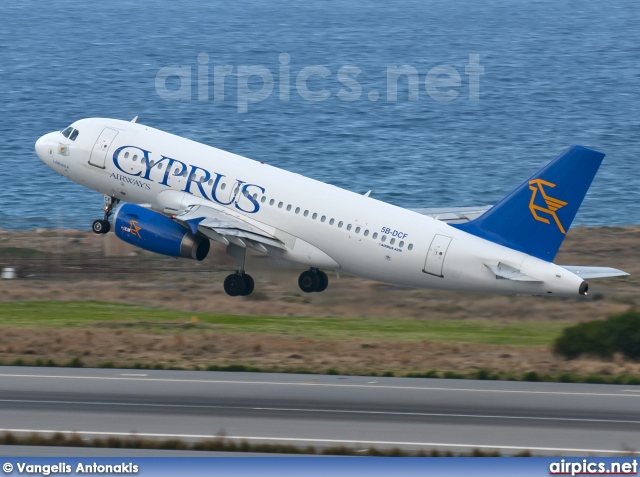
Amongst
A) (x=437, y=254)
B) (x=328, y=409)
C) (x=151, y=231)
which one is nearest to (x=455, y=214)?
(x=437, y=254)

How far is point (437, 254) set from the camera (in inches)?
1836

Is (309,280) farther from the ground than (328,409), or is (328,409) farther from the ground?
(309,280)

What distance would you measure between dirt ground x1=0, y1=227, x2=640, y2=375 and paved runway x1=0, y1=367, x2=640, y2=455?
3.43 meters

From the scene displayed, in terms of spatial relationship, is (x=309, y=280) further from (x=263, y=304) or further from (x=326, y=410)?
(x=326, y=410)

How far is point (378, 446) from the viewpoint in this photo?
31.6 m

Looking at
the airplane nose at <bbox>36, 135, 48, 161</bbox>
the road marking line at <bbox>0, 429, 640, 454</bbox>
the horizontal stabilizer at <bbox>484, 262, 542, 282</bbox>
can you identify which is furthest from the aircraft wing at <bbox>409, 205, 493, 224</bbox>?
the road marking line at <bbox>0, 429, 640, 454</bbox>

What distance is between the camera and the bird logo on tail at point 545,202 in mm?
43562

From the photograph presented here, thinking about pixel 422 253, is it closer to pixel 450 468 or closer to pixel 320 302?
pixel 320 302

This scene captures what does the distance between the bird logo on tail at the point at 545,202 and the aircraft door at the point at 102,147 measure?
19.4 m

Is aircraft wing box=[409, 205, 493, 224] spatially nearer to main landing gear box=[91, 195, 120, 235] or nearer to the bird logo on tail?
the bird logo on tail

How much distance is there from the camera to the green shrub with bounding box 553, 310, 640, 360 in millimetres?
46844

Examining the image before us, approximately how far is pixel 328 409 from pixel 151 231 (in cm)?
1631

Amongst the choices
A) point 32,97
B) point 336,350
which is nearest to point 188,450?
point 336,350

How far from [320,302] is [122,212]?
13.1 meters
